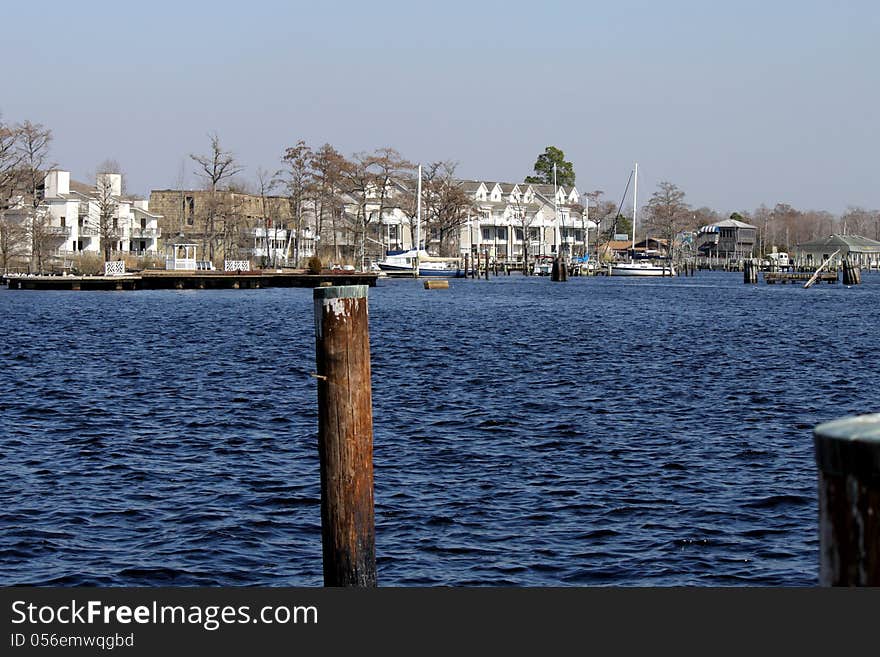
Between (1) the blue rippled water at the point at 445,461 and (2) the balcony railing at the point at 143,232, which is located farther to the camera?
(2) the balcony railing at the point at 143,232

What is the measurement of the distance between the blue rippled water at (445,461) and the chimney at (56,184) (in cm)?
9432

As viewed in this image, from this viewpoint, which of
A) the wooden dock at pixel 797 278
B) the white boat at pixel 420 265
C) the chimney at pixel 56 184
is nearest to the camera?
the chimney at pixel 56 184

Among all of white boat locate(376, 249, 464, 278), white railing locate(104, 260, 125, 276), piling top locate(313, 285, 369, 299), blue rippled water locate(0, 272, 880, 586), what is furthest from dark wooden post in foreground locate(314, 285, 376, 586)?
white boat locate(376, 249, 464, 278)

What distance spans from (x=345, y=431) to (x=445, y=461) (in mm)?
9928

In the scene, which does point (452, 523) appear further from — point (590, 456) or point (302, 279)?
point (302, 279)

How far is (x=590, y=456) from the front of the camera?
2052 cm

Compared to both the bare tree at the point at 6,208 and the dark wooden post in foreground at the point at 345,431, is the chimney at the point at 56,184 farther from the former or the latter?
the dark wooden post in foreground at the point at 345,431

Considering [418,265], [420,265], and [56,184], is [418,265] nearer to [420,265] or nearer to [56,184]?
[420,265]

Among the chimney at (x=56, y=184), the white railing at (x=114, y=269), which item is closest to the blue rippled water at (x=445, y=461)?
the white railing at (x=114, y=269)

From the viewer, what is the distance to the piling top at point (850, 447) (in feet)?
13.6

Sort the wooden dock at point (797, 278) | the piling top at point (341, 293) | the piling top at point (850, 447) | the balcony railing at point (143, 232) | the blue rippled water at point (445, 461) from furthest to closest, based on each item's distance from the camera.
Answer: the balcony railing at point (143, 232) < the wooden dock at point (797, 278) < the blue rippled water at point (445, 461) < the piling top at point (341, 293) < the piling top at point (850, 447)

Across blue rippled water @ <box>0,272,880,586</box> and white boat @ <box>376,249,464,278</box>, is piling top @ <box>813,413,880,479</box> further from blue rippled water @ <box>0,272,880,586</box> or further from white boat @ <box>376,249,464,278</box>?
white boat @ <box>376,249,464,278</box>

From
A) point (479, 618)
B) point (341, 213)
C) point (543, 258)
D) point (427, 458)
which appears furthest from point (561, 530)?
point (543, 258)

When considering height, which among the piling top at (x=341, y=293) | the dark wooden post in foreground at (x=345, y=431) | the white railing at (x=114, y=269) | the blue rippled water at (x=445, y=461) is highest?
the white railing at (x=114, y=269)
